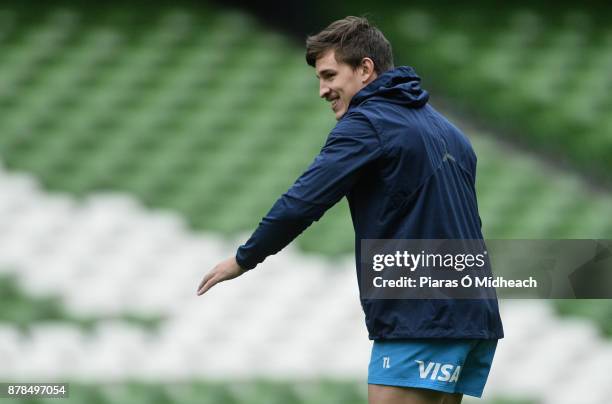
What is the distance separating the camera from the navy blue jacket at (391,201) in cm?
230

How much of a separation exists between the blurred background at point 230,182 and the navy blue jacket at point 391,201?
8.30ft

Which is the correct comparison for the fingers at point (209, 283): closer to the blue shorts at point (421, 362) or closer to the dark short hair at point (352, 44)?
the blue shorts at point (421, 362)

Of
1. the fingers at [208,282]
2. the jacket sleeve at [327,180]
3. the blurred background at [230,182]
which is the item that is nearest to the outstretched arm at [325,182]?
the jacket sleeve at [327,180]

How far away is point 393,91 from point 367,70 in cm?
8

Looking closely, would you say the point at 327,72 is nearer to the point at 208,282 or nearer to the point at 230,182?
the point at 208,282

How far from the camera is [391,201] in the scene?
7.63ft

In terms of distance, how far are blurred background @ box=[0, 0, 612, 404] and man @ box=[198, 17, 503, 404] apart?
248 cm

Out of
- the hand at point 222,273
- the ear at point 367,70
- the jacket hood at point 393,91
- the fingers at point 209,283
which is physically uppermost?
the ear at point 367,70

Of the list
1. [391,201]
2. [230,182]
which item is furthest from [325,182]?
[230,182]

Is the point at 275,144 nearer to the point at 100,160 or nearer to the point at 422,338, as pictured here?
the point at 100,160

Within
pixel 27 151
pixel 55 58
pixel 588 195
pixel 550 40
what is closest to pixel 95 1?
pixel 55 58

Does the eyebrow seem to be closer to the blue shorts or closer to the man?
the man

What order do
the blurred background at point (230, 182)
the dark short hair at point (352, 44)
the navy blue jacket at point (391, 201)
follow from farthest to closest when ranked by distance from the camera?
the blurred background at point (230, 182)
the dark short hair at point (352, 44)
the navy blue jacket at point (391, 201)

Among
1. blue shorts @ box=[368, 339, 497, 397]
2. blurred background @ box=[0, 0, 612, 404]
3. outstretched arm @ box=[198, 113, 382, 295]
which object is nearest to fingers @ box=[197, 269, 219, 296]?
outstretched arm @ box=[198, 113, 382, 295]
